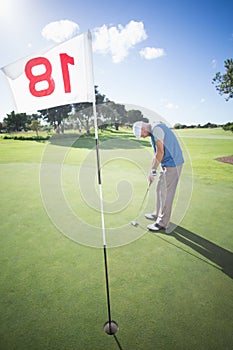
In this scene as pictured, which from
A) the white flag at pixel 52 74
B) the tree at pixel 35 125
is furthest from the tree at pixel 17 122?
the white flag at pixel 52 74

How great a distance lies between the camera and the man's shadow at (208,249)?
7.64 ft

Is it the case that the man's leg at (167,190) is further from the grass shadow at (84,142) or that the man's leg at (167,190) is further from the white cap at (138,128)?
the grass shadow at (84,142)

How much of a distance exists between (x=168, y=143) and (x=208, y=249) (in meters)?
1.39

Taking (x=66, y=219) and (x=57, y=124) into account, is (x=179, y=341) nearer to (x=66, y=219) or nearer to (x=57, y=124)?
(x=66, y=219)

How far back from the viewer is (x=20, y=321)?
1631 millimetres

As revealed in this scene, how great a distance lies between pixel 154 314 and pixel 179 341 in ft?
0.84

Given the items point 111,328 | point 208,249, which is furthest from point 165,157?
point 111,328

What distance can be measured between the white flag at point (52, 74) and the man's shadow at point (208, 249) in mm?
2165

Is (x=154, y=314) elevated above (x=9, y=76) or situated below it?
below

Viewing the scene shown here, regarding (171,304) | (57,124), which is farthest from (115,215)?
(57,124)

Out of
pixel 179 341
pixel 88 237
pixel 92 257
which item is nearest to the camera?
pixel 179 341

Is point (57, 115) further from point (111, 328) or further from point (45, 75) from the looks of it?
point (111, 328)

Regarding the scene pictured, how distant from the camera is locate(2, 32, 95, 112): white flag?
2748mm

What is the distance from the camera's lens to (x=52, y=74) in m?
2.77
